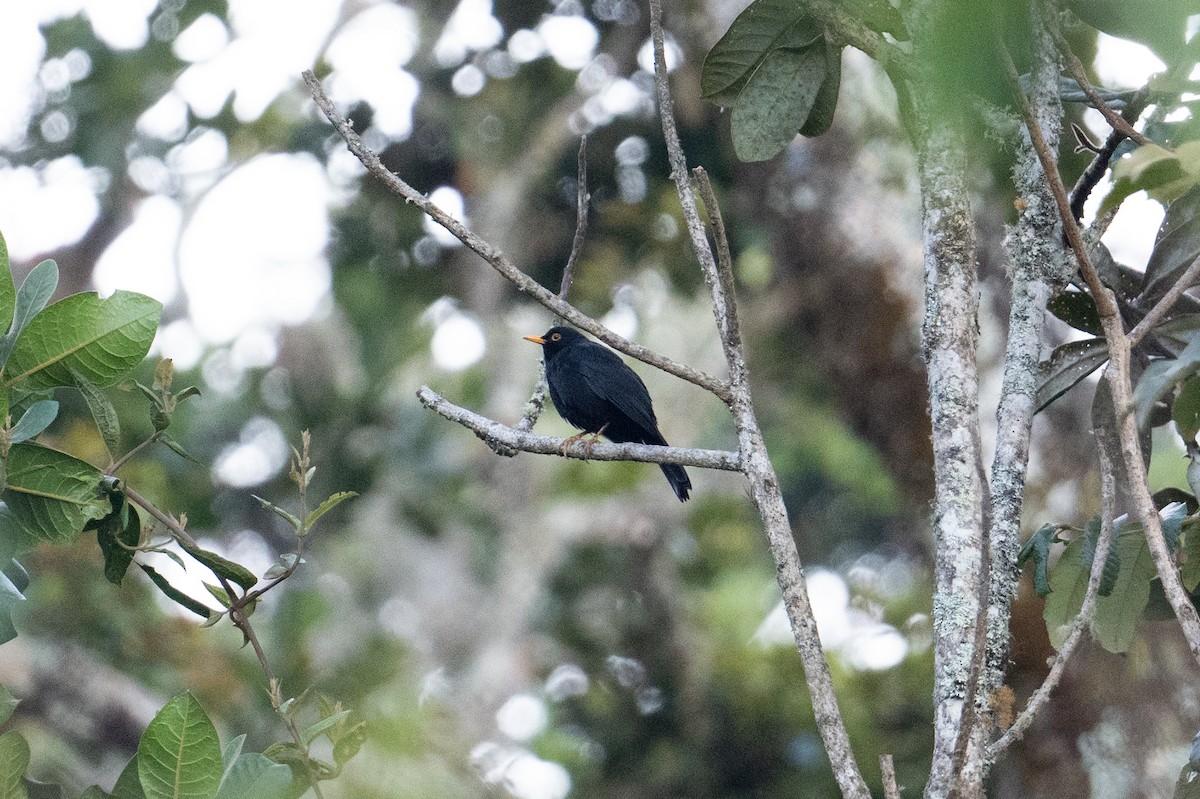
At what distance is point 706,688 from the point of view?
8062mm

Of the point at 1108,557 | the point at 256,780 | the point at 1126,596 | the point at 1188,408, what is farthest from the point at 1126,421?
the point at 256,780

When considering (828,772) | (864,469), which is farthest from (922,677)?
(864,469)

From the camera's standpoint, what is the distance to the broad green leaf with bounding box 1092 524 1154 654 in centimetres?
266

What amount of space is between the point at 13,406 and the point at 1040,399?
2.27 meters

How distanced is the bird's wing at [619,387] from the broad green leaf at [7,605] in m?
4.71

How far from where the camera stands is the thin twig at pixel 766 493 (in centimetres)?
189

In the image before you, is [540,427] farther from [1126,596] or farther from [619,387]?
[1126,596]

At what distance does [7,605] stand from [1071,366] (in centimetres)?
235

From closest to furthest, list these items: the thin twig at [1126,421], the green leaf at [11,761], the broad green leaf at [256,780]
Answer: the thin twig at [1126,421] → the green leaf at [11,761] → the broad green leaf at [256,780]

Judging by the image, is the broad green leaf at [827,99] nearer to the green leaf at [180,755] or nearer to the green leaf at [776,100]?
the green leaf at [776,100]

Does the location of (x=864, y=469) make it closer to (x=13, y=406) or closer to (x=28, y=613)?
(x=28, y=613)

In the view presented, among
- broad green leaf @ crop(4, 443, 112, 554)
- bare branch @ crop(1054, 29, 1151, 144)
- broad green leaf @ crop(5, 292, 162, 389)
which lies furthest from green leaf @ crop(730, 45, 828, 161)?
broad green leaf @ crop(4, 443, 112, 554)

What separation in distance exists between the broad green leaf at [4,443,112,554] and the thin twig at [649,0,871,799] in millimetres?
1300

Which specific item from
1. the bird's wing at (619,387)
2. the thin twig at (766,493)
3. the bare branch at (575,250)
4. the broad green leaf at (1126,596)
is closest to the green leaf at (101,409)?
the bare branch at (575,250)
